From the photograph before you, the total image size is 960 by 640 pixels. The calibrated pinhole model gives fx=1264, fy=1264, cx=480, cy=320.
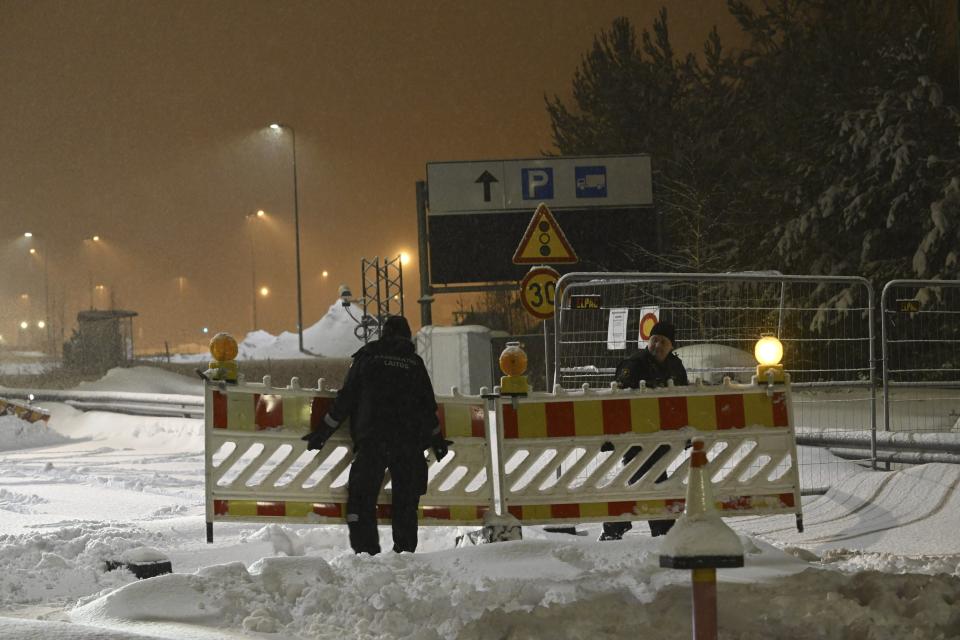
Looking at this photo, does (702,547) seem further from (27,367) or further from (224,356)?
(27,367)

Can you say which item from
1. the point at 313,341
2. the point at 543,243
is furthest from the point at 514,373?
the point at 313,341

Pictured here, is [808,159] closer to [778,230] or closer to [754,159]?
[778,230]

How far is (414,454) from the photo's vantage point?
8281 millimetres

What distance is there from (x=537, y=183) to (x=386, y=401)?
81.0 ft

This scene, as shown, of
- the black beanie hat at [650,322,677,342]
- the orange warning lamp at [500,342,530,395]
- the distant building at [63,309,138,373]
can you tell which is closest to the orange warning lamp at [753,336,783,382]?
the black beanie hat at [650,322,677,342]

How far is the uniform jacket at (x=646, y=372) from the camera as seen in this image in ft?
31.1

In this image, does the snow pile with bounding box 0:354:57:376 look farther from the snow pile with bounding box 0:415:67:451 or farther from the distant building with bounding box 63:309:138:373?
the snow pile with bounding box 0:415:67:451

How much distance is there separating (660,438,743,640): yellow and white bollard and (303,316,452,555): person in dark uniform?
4.08 m

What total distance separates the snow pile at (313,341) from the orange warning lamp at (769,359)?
73885 mm

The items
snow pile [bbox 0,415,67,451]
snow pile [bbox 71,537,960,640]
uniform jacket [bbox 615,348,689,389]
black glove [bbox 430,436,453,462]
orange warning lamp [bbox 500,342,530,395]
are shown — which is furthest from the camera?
snow pile [bbox 0,415,67,451]

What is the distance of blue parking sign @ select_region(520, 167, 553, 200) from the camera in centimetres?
3212

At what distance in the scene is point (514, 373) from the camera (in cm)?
877

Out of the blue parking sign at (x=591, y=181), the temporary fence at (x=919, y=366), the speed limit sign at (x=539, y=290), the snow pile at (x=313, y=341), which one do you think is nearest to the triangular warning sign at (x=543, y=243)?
the speed limit sign at (x=539, y=290)

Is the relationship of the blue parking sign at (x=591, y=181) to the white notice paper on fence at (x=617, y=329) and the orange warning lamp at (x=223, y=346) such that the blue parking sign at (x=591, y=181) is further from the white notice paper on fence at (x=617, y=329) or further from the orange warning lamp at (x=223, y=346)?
the orange warning lamp at (x=223, y=346)
